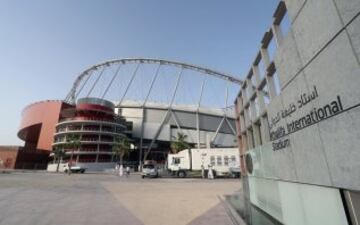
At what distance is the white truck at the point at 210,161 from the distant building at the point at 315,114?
2799 centimetres

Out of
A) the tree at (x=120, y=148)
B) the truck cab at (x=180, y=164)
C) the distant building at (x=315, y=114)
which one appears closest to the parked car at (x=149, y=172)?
the truck cab at (x=180, y=164)

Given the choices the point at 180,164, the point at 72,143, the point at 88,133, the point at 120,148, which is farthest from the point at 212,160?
the point at 88,133

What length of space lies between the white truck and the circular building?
126 ft

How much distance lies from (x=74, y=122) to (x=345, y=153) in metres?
75.5

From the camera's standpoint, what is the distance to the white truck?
34.8 metres

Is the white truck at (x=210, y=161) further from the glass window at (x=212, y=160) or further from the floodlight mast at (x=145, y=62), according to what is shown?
the floodlight mast at (x=145, y=62)

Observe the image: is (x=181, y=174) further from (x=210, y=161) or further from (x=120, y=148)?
(x=120, y=148)

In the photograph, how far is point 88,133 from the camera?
69.5 m

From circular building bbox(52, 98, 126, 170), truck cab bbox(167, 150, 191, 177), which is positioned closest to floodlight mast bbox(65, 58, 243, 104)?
circular building bbox(52, 98, 126, 170)

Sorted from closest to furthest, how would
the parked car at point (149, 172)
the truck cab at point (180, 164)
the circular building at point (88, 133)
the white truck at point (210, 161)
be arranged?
the white truck at point (210, 161), the parked car at point (149, 172), the truck cab at point (180, 164), the circular building at point (88, 133)

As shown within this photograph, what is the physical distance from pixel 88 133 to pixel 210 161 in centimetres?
4822

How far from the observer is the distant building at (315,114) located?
3.48m

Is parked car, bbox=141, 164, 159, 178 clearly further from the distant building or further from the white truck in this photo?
the distant building

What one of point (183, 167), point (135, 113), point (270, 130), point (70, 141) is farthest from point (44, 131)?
point (270, 130)
